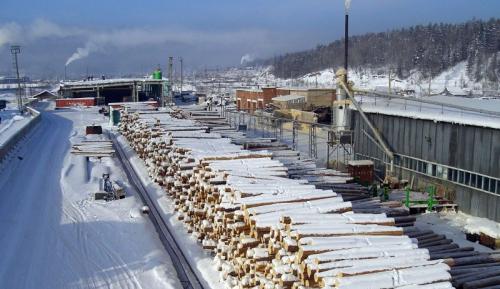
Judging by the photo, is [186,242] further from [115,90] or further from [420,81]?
[420,81]

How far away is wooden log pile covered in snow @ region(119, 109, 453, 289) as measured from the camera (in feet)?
23.6

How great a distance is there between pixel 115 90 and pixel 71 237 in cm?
6101

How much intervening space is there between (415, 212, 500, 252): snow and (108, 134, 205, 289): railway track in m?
7.42

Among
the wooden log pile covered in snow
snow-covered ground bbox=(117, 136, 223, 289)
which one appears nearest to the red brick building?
snow-covered ground bbox=(117, 136, 223, 289)

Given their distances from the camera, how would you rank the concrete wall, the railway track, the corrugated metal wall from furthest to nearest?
the concrete wall < the corrugated metal wall < the railway track

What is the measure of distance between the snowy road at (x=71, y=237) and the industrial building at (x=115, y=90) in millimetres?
45362

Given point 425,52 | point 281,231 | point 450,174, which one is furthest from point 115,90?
point 425,52

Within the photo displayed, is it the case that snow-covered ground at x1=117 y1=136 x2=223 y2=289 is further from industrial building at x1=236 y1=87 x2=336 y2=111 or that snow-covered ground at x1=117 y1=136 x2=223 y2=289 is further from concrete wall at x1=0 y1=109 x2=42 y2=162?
industrial building at x1=236 y1=87 x2=336 y2=111

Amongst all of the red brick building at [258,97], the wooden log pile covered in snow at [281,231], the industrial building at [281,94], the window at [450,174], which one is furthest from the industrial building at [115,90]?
the wooden log pile covered in snow at [281,231]

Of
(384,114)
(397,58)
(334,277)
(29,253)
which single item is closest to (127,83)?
(384,114)

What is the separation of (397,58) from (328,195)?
4745 inches

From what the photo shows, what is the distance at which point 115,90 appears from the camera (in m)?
72.8

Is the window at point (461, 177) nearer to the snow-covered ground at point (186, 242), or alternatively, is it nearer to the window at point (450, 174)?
the window at point (450, 174)

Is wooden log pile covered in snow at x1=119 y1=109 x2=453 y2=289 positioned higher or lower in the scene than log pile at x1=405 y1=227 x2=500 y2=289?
higher
